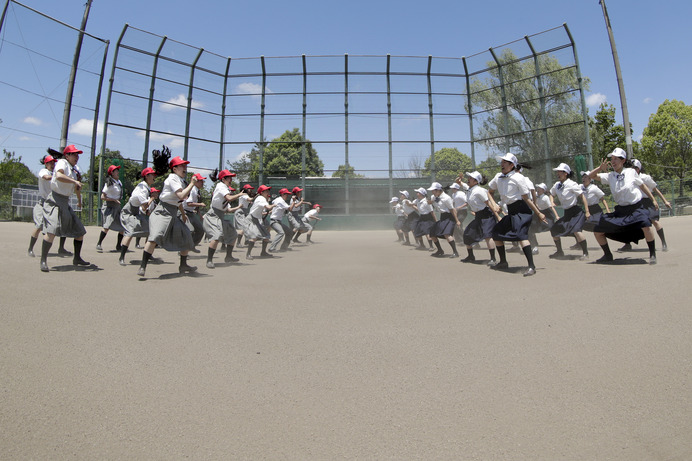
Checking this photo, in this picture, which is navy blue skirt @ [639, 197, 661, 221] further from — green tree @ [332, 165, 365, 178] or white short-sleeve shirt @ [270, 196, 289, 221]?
green tree @ [332, 165, 365, 178]

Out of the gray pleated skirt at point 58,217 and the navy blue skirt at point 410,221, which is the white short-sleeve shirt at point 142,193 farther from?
the navy blue skirt at point 410,221

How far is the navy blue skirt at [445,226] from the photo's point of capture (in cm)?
1046

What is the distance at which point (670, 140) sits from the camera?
38812mm

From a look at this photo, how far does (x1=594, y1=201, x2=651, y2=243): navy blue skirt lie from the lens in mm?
7534

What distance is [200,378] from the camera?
120 inches

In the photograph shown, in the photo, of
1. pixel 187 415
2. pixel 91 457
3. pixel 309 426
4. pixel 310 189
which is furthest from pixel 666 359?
pixel 310 189

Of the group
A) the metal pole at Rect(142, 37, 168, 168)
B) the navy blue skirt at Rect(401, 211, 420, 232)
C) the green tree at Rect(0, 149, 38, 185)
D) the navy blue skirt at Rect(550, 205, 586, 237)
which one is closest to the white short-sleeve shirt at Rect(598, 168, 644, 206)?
the navy blue skirt at Rect(550, 205, 586, 237)

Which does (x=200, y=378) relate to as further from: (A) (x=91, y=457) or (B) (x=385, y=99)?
(B) (x=385, y=99)

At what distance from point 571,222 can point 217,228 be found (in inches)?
281

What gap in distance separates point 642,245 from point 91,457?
12192 mm

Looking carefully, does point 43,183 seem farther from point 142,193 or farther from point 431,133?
point 431,133

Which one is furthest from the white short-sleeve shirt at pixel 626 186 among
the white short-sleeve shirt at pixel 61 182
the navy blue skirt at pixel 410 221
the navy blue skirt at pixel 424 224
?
the white short-sleeve shirt at pixel 61 182

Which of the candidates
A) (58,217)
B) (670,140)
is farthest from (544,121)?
(670,140)

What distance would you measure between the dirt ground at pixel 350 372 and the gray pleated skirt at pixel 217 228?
10.4 ft
